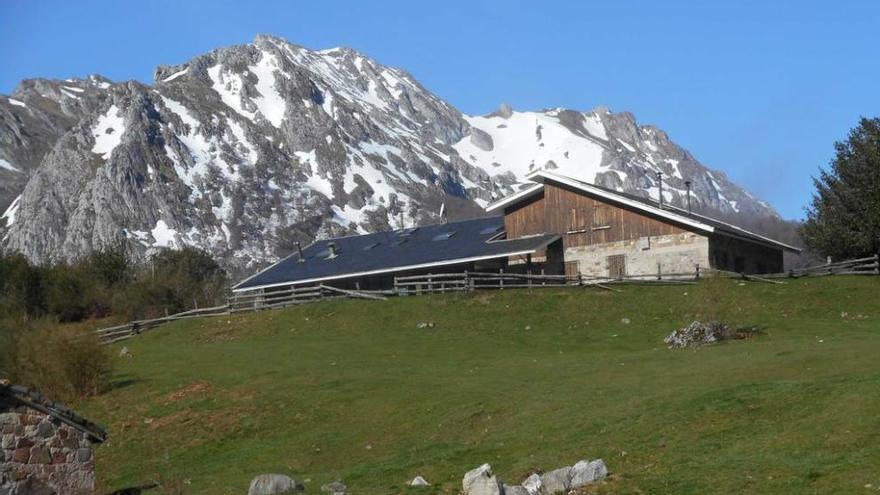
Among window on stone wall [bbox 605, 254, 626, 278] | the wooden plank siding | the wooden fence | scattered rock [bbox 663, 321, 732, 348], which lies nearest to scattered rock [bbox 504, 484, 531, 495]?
scattered rock [bbox 663, 321, 732, 348]

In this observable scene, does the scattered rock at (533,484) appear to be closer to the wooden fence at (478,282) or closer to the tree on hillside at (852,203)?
the wooden fence at (478,282)

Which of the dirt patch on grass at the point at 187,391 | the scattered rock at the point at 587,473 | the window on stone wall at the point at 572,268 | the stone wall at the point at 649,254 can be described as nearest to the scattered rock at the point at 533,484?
the scattered rock at the point at 587,473

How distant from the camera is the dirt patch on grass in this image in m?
43.3

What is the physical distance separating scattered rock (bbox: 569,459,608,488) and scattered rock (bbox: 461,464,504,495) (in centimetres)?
161

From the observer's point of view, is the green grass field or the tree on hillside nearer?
the green grass field

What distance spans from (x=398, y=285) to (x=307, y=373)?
22085 mm

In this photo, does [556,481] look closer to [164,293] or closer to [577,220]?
[577,220]

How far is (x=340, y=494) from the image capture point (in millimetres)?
23953

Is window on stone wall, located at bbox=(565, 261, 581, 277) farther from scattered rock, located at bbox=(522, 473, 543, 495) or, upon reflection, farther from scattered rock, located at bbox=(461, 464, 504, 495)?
scattered rock, located at bbox=(461, 464, 504, 495)

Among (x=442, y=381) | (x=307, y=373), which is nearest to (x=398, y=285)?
(x=307, y=373)

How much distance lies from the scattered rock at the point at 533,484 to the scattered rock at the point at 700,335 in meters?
23.2

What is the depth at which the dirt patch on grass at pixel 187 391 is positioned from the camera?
142 feet

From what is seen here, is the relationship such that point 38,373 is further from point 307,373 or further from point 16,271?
point 16,271

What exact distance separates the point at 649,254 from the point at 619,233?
241 centimetres
